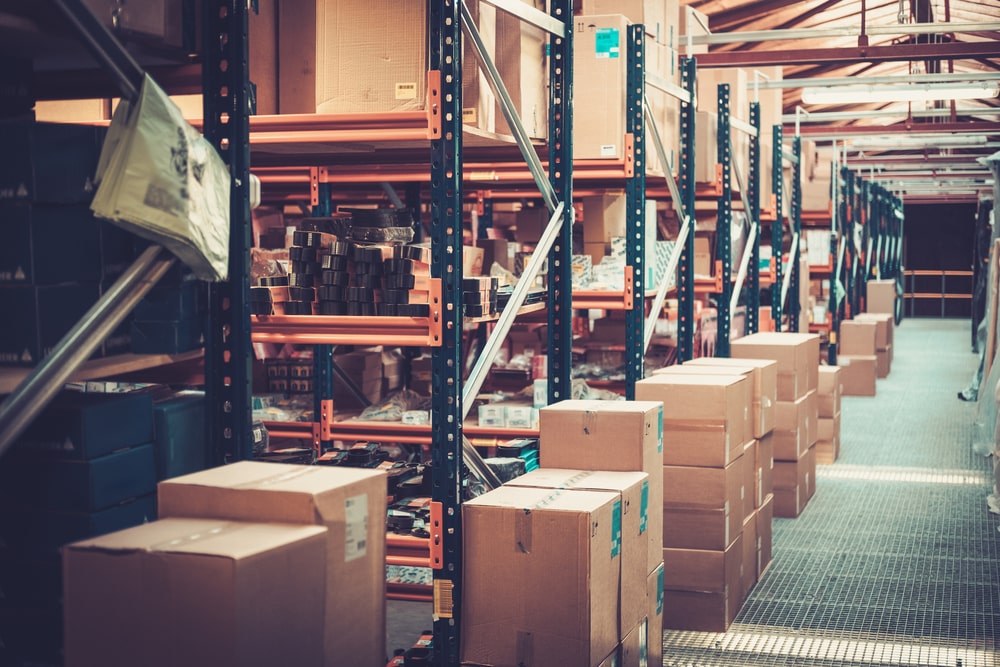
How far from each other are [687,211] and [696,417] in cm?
165

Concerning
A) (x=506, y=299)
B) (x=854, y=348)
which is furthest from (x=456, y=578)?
(x=854, y=348)

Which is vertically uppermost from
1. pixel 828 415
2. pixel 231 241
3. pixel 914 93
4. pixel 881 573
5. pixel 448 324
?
pixel 914 93

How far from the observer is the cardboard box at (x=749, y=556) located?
4.88 m

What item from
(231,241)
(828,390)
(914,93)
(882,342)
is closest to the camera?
(231,241)

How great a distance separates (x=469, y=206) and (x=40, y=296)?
5.93m

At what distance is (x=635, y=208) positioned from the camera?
15.5 ft

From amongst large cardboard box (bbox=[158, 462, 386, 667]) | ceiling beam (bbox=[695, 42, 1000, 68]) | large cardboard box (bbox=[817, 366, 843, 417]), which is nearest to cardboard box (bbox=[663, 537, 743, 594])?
large cardboard box (bbox=[158, 462, 386, 667])

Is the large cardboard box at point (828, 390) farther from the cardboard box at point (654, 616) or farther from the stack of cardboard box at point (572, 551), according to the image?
the stack of cardboard box at point (572, 551)

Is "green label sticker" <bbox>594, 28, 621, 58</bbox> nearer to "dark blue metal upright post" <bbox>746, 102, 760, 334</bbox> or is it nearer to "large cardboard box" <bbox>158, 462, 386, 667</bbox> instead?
"dark blue metal upright post" <bbox>746, 102, 760, 334</bbox>

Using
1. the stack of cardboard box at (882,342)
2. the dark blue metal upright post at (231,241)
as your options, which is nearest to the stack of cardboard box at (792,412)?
the dark blue metal upright post at (231,241)

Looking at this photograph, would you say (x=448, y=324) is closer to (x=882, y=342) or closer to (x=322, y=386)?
(x=322, y=386)

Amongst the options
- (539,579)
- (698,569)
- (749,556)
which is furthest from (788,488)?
(539,579)

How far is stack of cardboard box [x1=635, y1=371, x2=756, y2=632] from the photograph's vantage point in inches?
174

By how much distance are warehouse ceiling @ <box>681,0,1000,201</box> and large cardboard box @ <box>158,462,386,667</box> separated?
7.08 meters
